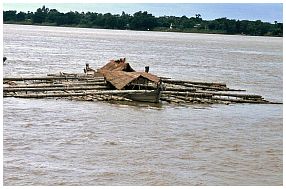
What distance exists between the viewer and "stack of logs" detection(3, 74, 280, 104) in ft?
67.4

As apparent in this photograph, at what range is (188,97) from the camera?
21969 mm

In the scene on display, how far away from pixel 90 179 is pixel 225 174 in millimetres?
2726

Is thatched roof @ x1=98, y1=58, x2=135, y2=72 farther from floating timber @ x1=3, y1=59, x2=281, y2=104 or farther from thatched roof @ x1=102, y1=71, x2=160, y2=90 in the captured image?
thatched roof @ x1=102, y1=71, x2=160, y2=90

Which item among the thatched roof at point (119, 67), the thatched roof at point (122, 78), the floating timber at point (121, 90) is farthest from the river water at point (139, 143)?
the thatched roof at point (119, 67)

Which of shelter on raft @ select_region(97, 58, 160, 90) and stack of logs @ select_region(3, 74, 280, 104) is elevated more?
shelter on raft @ select_region(97, 58, 160, 90)

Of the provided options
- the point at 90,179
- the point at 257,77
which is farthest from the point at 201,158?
the point at 257,77

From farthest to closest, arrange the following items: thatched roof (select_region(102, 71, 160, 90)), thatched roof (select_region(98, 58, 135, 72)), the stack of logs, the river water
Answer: thatched roof (select_region(98, 58, 135, 72))
thatched roof (select_region(102, 71, 160, 90))
the stack of logs
the river water

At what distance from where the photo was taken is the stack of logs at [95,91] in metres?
20.5

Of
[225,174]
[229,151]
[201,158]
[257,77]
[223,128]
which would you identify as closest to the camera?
[225,174]

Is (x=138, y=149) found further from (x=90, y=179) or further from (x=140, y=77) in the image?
(x=140, y=77)

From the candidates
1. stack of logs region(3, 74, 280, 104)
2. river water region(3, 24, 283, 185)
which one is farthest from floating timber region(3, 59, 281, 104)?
river water region(3, 24, 283, 185)

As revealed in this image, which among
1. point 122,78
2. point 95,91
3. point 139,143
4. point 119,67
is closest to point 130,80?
point 122,78

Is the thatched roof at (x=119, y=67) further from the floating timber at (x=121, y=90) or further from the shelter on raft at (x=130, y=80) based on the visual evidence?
the shelter on raft at (x=130, y=80)

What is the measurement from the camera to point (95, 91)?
A: 2153cm
